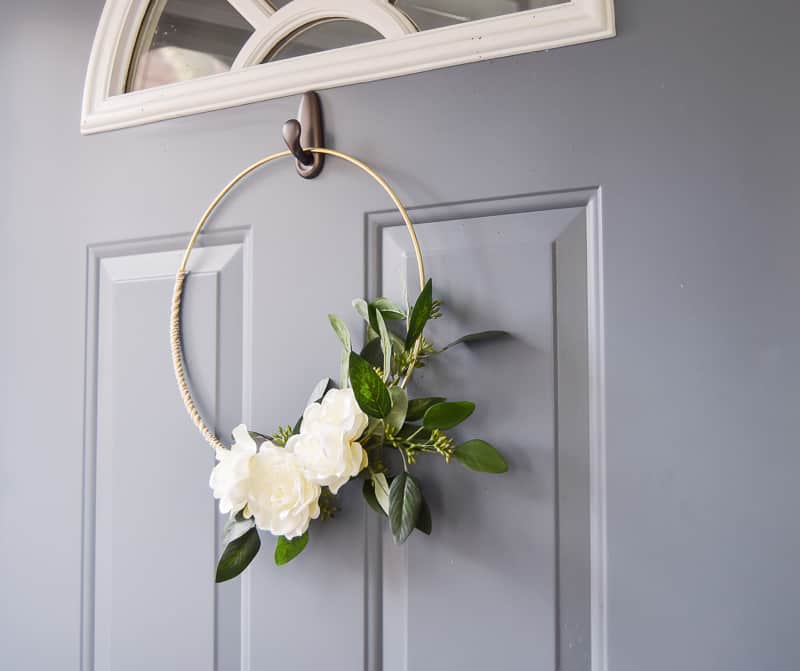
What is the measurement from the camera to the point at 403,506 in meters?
0.65

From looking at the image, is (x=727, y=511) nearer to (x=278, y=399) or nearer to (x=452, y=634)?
(x=452, y=634)

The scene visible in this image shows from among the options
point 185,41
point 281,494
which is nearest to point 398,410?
point 281,494

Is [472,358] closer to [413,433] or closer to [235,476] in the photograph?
[413,433]

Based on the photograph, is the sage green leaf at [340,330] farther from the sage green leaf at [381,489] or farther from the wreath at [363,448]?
the sage green leaf at [381,489]

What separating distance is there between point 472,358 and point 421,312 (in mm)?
82

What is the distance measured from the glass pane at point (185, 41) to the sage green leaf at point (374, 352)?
16.4 inches

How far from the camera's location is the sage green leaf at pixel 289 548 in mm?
706

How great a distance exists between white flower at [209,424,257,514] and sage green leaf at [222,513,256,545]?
34 millimetres

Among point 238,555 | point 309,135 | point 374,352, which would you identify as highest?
point 309,135

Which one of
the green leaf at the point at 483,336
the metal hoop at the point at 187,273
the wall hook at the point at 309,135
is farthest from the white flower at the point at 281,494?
the wall hook at the point at 309,135

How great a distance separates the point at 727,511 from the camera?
62cm

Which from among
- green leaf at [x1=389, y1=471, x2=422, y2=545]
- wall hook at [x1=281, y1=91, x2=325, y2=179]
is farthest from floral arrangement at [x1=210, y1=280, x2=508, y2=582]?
wall hook at [x1=281, y1=91, x2=325, y2=179]

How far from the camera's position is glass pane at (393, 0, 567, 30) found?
0.72 meters

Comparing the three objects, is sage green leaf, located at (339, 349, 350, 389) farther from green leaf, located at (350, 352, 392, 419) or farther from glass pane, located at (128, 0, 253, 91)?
glass pane, located at (128, 0, 253, 91)
